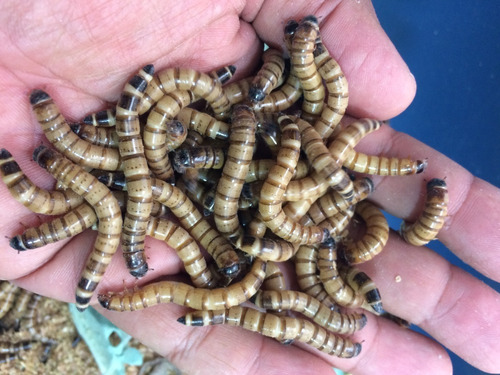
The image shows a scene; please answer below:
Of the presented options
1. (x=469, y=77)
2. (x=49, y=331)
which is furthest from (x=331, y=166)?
(x=49, y=331)

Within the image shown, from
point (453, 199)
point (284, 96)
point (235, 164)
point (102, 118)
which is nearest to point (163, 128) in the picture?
point (102, 118)

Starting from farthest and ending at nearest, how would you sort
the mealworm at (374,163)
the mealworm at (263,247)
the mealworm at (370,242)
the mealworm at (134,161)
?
the mealworm at (370,242) → the mealworm at (374,163) → the mealworm at (263,247) → the mealworm at (134,161)

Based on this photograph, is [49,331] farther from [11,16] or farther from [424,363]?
[424,363]

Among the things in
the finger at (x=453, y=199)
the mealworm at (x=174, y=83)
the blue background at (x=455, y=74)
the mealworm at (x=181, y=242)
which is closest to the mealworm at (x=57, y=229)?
the mealworm at (x=181, y=242)

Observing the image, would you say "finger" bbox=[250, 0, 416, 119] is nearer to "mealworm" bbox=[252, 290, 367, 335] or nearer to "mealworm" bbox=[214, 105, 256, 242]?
"mealworm" bbox=[214, 105, 256, 242]

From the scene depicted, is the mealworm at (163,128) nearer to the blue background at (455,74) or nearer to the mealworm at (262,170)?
the mealworm at (262,170)

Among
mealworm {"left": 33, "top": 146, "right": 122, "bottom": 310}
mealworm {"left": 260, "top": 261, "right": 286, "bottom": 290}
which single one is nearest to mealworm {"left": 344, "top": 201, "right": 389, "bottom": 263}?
mealworm {"left": 260, "top": 261, "right": 286, "bottom": 290}
